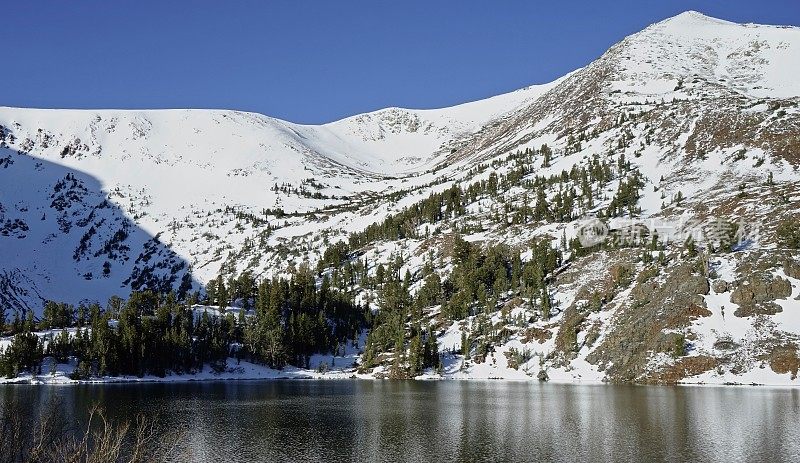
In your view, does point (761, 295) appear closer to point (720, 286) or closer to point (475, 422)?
point (720, 286)

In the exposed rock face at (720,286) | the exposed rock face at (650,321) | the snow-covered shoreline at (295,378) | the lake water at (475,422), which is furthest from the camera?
the exposed rock face at (720,286)

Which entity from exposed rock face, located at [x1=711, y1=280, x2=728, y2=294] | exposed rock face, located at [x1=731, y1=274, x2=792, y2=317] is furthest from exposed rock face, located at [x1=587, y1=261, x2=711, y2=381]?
exposed rock face, located at [x1=731, y1=274, x2=792, y2=317]

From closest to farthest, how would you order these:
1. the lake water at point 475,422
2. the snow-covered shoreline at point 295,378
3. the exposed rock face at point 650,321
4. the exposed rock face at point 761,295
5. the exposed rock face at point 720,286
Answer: the lake water at point 475,422 < the snow-covered shoreline at point 295,378 < the exposed rock face at point 761,295 < the exposed rock face at point 650,321 < the exposed rock face at point 720,286

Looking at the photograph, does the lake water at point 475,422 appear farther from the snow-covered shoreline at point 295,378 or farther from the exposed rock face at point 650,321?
the exposed rock face at point 650,321

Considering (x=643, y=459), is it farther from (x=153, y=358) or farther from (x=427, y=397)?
(x=153, y=358)

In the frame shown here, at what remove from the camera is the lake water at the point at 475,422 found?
53.2 metres

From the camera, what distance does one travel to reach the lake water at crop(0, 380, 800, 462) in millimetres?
53156

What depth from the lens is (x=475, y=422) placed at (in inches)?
2741

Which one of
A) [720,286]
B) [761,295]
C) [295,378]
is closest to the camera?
[761,295]

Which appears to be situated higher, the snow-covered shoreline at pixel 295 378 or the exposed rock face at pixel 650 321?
the exposed rock face at pixel 650 321

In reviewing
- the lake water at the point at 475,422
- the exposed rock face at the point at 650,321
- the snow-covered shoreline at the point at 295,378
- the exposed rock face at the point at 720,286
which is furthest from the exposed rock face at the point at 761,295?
the lake water at the point at 475,422

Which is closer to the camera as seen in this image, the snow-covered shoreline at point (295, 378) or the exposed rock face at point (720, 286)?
the snow-covered shoreline at point (295, 378)

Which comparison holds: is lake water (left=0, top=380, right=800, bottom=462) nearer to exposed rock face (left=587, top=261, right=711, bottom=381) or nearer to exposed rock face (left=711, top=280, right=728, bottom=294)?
exposed rock face (left=587, top=261, right=711, bottom=381)

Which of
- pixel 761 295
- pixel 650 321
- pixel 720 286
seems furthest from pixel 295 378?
pixel 761 295
